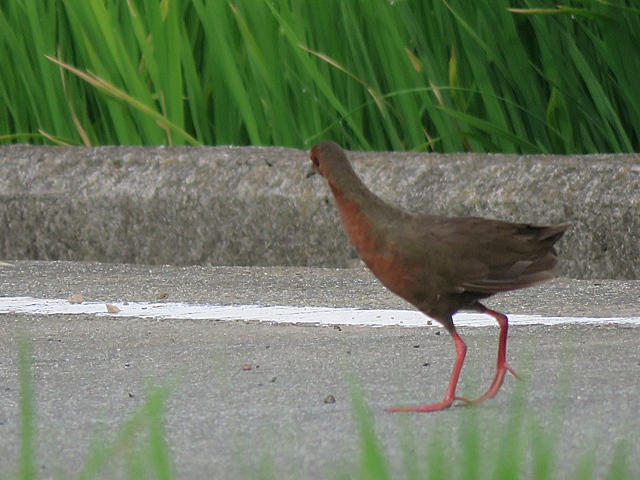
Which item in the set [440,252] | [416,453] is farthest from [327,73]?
[416,453]

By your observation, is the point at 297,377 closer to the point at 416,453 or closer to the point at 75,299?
the point at 416,453

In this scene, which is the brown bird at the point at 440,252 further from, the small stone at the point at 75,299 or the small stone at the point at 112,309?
the small stone at the point at 75,299

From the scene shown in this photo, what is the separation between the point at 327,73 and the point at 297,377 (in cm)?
248

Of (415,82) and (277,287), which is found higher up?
(415,82)

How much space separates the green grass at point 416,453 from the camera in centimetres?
178

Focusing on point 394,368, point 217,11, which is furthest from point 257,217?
point 394,368

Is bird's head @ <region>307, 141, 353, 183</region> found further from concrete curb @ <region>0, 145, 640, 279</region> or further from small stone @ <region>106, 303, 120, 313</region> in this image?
concrete curb @ <region>0, 145, 640, 279</region>

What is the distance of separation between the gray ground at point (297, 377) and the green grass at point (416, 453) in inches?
0.8

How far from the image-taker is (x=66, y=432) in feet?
8.66

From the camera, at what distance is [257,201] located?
5.01 metres

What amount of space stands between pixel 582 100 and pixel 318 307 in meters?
1.47

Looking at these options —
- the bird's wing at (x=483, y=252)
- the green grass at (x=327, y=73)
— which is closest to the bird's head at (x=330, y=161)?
the bird's wing at (x=483, y=252)

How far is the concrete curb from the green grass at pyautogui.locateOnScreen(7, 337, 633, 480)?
5.85 ft

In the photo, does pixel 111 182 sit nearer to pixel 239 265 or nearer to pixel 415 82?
pixel 239 265
